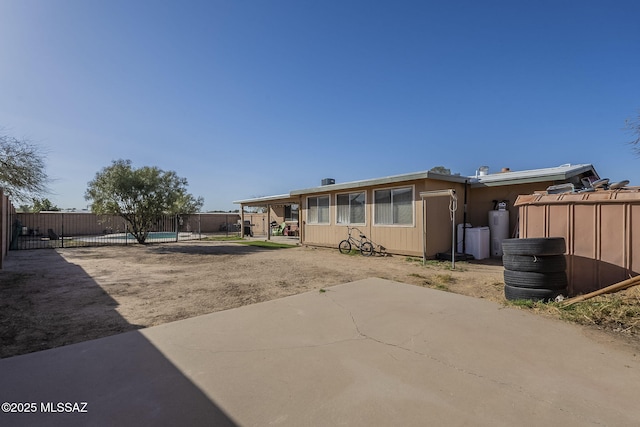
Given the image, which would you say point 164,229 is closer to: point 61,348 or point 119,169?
point 119,169

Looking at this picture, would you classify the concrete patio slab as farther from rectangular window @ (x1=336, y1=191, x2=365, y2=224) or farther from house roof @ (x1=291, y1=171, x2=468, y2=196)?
rectangular window @ (x1=336, y1=191, x2=365, y2=224)

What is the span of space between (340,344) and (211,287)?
155 inches

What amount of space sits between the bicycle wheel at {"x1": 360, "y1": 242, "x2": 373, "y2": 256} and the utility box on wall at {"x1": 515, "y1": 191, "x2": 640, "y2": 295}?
6606mm

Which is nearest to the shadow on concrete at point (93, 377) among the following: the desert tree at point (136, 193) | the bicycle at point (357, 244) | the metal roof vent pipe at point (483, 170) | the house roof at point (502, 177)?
the house roof at point (502, 177)

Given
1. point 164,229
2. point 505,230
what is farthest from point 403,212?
point 164,229

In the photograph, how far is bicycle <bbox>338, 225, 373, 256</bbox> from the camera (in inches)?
484

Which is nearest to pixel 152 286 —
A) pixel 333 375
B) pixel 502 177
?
pixel 333 375

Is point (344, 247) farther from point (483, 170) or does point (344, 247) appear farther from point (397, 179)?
point (483, 170)

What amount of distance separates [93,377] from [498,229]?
11.6 metres

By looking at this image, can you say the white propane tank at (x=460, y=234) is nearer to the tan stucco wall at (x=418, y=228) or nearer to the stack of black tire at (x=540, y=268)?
the tan stucco wall at (x=418, y=228)

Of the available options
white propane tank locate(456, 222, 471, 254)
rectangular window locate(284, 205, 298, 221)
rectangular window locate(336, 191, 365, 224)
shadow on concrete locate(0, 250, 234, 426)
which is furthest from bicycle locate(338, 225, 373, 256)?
rectangular window locate(284, 205, 298, 221)

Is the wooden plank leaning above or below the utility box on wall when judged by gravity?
below

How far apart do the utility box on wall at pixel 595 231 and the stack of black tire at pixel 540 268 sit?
0.83 meters

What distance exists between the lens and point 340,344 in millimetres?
3363
